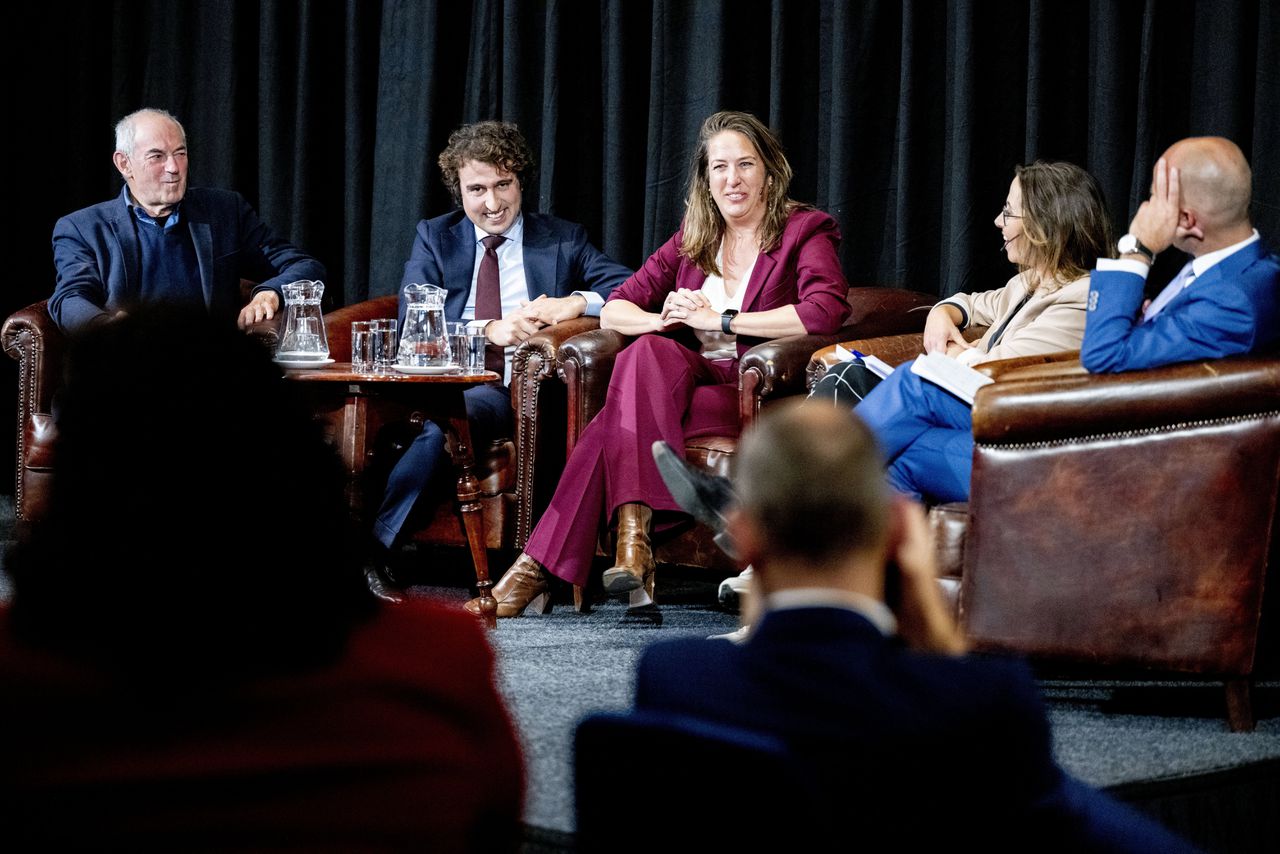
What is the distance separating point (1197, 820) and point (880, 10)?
277 centimetres

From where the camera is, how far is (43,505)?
1.03 metres

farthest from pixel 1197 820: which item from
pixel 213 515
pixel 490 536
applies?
pixel 490 536

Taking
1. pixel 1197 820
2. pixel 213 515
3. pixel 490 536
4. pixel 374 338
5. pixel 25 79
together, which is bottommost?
pixel 1197 820

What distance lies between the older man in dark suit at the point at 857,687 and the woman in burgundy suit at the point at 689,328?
6.78 ft

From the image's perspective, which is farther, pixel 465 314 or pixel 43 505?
pixel 465 314

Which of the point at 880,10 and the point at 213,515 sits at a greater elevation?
the point at 880,10

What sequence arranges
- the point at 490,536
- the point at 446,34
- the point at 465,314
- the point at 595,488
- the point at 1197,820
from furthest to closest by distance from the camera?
the point at 446,34
the point at 465,314
the point at 490,536
the point at 595,488
the point at 1197,820

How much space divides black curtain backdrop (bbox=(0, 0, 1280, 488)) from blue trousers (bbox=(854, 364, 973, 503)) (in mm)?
1082

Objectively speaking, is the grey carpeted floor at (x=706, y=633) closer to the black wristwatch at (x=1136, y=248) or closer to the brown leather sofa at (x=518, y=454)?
the brown leather sofa at (x=518, y=454)

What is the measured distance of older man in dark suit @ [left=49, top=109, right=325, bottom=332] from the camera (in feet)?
14.0

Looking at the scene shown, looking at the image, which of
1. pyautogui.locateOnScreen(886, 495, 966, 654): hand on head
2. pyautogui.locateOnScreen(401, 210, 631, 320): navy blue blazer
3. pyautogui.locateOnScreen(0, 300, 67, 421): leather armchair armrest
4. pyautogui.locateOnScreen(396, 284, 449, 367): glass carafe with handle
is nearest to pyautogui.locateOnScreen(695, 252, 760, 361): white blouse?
pyautogui.locateOnScreen(401, 210, 631, 320): navy blue blazer

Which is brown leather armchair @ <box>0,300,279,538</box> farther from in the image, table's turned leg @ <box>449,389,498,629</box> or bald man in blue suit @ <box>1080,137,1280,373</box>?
bald man in blue suit @ <box>1080,137,1280,373</box>

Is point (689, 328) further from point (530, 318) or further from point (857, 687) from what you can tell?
point (857, 687)

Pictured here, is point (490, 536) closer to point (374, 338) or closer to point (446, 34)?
point (374, 338)
